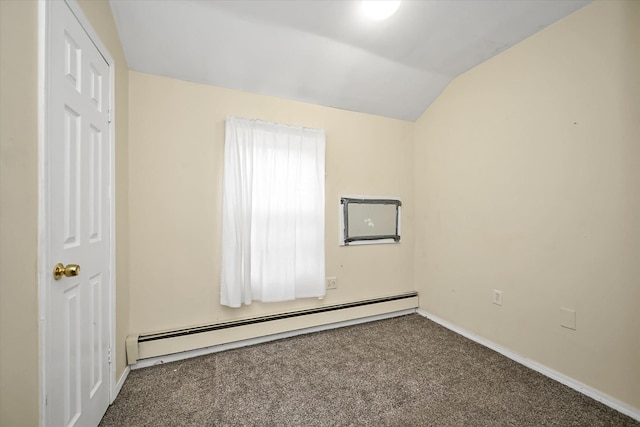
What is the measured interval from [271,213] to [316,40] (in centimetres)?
137

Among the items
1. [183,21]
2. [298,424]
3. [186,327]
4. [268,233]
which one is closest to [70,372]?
[186,327]

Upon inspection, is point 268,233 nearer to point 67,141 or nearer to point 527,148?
point 67,141

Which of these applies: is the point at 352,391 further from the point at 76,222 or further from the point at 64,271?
the point at 76,222

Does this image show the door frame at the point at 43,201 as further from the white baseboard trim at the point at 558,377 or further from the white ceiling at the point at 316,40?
the white baseboard trim at the point at 558,377

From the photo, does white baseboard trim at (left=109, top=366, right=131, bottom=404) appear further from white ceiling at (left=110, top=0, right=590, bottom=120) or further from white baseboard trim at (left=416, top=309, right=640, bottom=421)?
white baseboard trim at (left=416, top=309, right=640, bottom=421)

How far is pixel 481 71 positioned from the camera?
2229 mm

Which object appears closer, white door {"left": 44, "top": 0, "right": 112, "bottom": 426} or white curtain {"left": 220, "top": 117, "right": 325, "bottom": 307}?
white door {"left": 44, "top": 0, "right": 112, "bottom": 426}

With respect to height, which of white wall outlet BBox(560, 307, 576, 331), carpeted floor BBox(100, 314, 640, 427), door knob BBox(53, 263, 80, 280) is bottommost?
carpeted floor BBox(100, 314, 640, 427)

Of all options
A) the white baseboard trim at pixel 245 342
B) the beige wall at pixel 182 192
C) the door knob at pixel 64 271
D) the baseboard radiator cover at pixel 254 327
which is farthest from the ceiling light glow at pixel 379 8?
the white baseboard trim at pixel 245 342

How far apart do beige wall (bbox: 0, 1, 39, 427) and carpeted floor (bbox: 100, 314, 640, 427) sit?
77 cm

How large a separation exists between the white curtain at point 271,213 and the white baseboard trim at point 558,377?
1.36 metres

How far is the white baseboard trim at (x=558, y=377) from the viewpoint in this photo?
4.72ft

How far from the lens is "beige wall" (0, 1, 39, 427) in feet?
2.60

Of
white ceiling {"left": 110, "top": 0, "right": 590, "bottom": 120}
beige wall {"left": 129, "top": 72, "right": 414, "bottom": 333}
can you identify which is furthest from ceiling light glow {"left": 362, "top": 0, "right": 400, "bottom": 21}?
beige wall {"left": 129, "top": 72, "right": 414, "bottom": 333}
